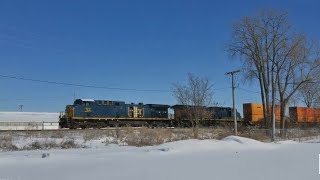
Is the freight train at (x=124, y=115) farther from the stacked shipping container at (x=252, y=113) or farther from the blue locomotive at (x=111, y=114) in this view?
the stacked shipping container at (x=252, y=113)

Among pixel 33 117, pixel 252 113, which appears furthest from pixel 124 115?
pixel 33 117

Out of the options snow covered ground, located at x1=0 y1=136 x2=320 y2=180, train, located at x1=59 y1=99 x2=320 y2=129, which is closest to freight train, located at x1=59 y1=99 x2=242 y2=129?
train, located at x1=59 y1=99 x2=320 y2=129

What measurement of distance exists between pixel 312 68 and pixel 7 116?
2452 inches

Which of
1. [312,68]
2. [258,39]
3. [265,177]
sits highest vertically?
[258,39]

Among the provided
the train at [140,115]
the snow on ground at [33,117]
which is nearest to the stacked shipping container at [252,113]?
the train at [140,115]

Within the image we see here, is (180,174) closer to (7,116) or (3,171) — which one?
(3,171)

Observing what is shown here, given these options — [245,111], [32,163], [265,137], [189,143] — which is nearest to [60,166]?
[32,163]

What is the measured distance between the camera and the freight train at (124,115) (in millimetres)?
46375

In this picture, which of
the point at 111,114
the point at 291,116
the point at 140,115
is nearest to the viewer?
the point at 111,114

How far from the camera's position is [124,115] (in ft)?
165

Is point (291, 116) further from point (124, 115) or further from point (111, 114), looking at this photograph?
point (111, 114)

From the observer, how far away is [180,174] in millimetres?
12219

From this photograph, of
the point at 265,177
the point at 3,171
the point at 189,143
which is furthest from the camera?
the point at 189,143

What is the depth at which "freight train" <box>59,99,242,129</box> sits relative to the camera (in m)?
46.4
